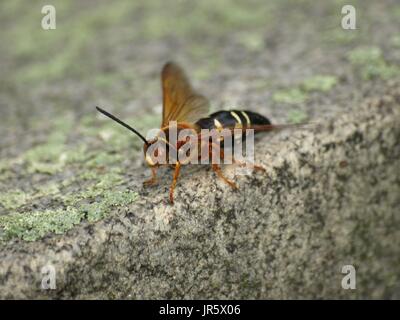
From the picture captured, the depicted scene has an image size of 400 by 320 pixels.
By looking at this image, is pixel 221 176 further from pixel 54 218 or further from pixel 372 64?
pixel 372 64

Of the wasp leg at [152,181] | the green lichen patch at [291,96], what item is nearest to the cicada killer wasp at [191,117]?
the wasp leg at [152,181]

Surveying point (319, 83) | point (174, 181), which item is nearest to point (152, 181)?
point (174, 181)

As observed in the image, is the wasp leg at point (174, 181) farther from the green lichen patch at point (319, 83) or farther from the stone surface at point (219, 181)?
the green lichen patch at point (319, 83)

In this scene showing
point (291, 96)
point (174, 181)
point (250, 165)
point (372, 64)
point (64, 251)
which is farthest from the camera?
point (372, 64)
